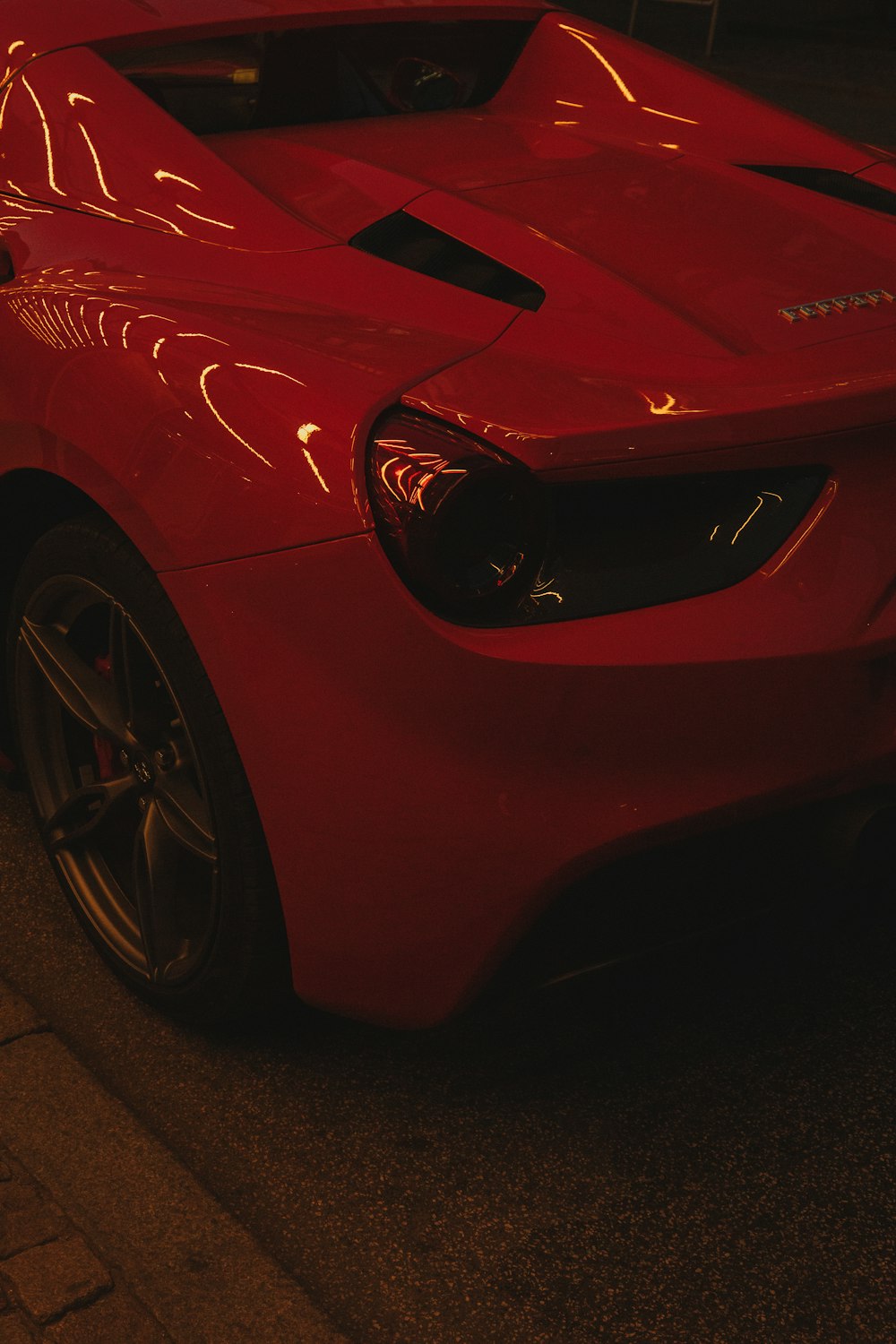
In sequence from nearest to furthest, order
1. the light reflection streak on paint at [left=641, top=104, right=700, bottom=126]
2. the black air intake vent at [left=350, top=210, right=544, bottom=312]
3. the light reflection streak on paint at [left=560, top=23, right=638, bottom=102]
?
the black air intake vent at [left=350, top=210, right=544, bottom=312] < the light reflection streak on paint at [left=641, top=104, right=700, bottom=126] < the light reflection streak on paint at [left=560, top=23, right=638, bottom=102]

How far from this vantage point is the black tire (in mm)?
2119

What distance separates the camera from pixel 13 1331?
1877 millimetres

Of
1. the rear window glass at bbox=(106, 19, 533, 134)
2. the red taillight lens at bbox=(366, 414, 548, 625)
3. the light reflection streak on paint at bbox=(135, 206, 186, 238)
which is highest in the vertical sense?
the rear window glass at bbox=(106, 19, 533, 134)

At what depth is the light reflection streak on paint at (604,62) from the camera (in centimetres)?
314

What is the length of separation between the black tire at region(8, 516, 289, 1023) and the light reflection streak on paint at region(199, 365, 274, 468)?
27 centimetres

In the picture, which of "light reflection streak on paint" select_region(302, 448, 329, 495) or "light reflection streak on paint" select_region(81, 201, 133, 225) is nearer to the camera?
"light reflection streak on paint" select_region(302, 448, 329, 495)

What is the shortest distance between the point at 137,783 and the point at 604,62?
1.81 metres

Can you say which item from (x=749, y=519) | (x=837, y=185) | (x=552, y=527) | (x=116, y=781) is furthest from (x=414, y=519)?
(x=837, y=185)

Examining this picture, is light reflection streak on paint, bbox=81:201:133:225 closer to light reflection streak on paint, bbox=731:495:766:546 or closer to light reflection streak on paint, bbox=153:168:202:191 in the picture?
light reflection streak on paint, bbox=153:168:202:191

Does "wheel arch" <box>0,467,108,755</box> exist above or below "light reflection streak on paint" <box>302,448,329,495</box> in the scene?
below

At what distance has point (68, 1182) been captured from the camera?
7.07 feet

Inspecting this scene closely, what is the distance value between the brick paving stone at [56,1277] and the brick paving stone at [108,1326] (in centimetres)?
2

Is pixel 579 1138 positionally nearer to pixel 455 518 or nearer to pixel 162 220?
pixel 455 518

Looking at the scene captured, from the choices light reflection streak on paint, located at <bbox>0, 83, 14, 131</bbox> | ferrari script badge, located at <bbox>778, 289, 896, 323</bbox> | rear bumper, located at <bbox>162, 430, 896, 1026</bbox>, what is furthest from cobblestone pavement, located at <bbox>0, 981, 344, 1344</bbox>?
light reflection streak on paint, located at <bbox>0, 83, 14, 131</bbox>
